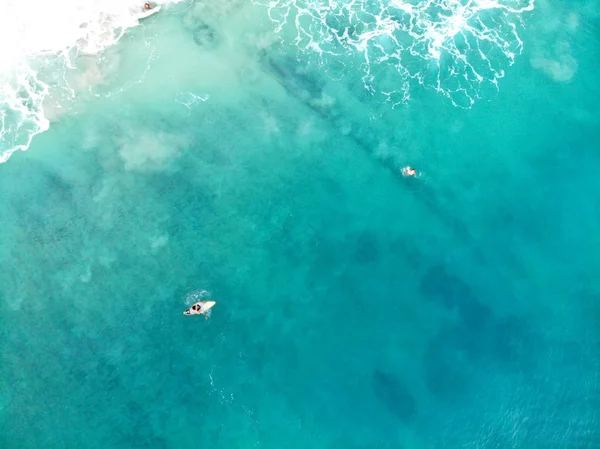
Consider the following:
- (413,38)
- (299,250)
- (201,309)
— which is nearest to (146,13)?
(413,38)

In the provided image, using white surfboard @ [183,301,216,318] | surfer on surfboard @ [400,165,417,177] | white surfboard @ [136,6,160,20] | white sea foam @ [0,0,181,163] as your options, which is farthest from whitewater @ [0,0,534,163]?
white surfboard @ [183,301,216,318]

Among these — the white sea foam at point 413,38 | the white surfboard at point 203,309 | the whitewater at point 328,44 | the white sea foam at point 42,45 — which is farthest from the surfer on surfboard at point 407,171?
the white sea foam at point 42,45

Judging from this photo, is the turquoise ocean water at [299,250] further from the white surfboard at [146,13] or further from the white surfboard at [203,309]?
the white surfboard at [203,309]

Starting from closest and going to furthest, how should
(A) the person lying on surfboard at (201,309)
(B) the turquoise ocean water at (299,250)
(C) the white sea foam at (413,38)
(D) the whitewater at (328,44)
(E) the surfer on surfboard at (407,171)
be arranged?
(B) the turquoise ocean water at (299,250) → (A) the person lying on surfboard at (201,309) → (E) the surfer on surfboard at (407,171) → (D) the whitewater at (328,44) → (C) the white sea foam at (413,38)

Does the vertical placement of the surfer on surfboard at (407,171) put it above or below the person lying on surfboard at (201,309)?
above

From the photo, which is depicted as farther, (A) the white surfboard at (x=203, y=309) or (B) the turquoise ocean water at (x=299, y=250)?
(A) the white surfboard at (x=203, y=309)

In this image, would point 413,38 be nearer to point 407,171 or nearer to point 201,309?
point 407,171

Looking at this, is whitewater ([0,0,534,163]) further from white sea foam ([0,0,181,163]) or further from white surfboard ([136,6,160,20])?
white surfboard ([136,6,160,20])
